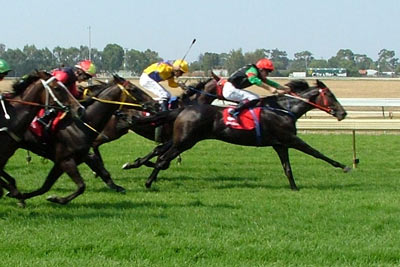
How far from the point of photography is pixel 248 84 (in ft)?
34.4

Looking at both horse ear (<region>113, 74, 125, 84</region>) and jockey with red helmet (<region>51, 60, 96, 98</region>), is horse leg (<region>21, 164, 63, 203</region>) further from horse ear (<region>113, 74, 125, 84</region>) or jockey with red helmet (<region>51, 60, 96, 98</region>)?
horse ear (<region>113, 74, 125, 84</region>)

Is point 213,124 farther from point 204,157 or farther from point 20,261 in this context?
point 20,261

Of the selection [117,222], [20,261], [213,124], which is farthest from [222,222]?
[213,124]

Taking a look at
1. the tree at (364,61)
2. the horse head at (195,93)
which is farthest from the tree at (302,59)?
the horse head at (195,93)

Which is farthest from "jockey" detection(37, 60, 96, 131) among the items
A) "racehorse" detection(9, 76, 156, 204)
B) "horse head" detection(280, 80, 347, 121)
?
"horse head" detection(280, 80, 347, 121)

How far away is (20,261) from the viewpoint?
17.9 feet

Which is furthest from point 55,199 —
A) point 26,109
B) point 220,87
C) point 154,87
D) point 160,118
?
point 220,87

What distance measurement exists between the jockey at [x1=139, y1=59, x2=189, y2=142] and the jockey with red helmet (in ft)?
2.92

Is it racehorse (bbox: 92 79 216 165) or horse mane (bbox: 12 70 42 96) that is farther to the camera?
racehorse (bbox: 92 79 216 165)

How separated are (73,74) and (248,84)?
2889mm

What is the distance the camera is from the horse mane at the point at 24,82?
24.7 feet

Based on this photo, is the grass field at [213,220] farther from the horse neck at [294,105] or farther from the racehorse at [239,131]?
the horse neck at [294,105]

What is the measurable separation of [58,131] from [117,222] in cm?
163

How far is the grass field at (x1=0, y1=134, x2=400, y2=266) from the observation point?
5.71 metres
